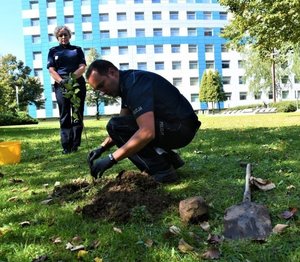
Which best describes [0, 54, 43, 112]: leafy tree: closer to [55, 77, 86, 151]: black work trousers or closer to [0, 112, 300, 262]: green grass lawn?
[55, 77, 86, 151]: black work trousers

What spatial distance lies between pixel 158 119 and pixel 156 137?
0.63ft

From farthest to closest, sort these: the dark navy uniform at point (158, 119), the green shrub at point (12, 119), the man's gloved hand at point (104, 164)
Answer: the green shrub at point (12, 119) < the dark navy uniform at point (158, 119) < the man's gloved hand at point (104, 164)

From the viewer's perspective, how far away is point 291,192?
3459 millimetres

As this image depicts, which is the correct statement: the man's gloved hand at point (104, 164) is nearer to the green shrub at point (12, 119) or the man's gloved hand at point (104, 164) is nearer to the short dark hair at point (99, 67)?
the short dark hair at point (99, 67)

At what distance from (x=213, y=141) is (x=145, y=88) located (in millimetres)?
4264

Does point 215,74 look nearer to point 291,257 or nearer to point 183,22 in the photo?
point 183,22

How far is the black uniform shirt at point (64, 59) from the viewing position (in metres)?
6.70

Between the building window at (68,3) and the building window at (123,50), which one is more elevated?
the building window at (68,3)

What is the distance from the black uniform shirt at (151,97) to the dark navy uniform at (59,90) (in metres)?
2.80

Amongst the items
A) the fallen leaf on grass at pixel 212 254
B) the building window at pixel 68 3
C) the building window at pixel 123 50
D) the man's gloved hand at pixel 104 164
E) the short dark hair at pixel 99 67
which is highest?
the building window at pixel 68 3

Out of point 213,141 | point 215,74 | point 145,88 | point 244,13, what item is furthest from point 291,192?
point 215,74

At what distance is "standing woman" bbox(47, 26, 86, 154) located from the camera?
6.63 m

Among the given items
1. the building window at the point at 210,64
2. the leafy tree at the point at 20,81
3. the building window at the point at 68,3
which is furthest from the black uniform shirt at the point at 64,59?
the building window at the point at 210,64

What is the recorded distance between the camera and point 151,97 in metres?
3.35
